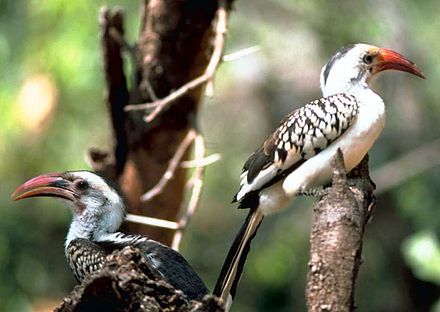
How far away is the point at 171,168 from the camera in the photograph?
5227 millimetres

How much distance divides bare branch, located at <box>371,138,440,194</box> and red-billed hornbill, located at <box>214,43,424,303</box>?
3774mm

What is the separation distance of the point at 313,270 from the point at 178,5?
2.73m

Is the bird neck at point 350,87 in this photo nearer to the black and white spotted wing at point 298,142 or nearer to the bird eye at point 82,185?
the black and white spotted wing at point 298,142

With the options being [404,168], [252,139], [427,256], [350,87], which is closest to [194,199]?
[350,87]

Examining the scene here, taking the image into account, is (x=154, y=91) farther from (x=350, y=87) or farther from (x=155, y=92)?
(x=350, y=87)

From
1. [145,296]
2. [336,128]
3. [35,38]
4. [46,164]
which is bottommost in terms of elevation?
[145,296]

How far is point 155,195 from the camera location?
5512mm

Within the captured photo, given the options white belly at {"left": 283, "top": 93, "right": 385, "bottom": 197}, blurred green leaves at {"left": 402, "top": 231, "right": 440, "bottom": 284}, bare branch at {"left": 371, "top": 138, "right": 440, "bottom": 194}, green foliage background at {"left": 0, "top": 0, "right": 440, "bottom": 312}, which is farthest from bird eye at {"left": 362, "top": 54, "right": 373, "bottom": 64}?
bare branch at {"left": 371, "top": 138, "right": 440, "bottom": 194}

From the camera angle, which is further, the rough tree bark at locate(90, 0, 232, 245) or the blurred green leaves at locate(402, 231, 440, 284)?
the blurred green leaves at locate(402, 231, 440, 284)

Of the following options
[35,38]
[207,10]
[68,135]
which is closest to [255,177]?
[207,10]

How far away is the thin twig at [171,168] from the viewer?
511 centimetres

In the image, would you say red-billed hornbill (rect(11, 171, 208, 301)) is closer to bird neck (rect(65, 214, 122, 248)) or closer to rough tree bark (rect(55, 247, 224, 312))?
bird neck (rect(65, 214, 122, 248))

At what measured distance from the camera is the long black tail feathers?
3.83 metres

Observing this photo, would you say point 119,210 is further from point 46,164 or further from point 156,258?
point 46,164
